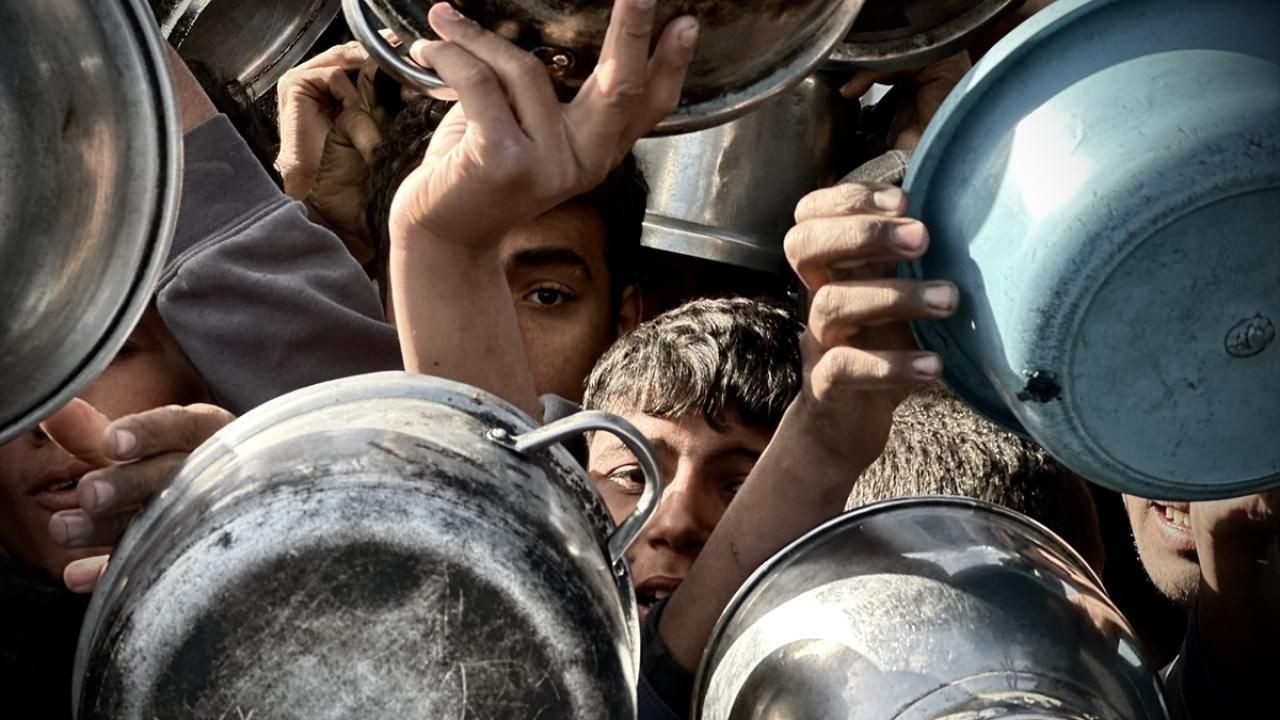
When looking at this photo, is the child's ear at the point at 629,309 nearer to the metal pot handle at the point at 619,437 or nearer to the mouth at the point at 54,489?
the mouth at the point at 54,489

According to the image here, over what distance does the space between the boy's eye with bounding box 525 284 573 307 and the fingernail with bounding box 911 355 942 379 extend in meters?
1.12

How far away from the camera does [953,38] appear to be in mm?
2553

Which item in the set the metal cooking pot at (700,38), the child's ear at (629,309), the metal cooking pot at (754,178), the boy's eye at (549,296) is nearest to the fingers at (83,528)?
the metal cooking pot at (700,38)

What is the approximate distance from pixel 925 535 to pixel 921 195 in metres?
0.34

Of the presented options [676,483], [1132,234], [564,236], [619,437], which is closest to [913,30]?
[564,236]

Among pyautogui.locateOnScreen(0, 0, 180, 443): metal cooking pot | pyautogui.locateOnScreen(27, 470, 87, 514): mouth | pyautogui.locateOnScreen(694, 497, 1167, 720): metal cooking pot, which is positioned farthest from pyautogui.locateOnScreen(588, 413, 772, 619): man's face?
pyautogui.locateOnScreen(0, 0, 180, 443): metal cooking pot

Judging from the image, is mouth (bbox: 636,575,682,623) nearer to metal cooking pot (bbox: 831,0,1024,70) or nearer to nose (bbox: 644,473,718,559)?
nose (bbox: 644,473,718,559)

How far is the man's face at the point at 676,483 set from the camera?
7.61 ft

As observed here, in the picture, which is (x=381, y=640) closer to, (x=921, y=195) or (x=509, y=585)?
(x=509, y=585)

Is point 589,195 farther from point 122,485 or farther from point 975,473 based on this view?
point 122,485

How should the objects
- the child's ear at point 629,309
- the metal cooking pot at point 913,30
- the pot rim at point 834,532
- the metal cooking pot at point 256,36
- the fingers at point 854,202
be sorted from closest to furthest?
the fingers at point 854,202 < the pot rim at point 834,532 < the metal cooking pot at point 913,30 < the child's ear at point 629,309 < the metal cooking pot at point 256,36

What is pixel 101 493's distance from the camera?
5.27 feet

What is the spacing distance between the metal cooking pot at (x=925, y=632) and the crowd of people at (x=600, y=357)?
10 cm

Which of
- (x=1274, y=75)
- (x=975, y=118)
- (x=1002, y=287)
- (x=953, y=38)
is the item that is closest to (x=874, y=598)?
(x=1002, y=287)
